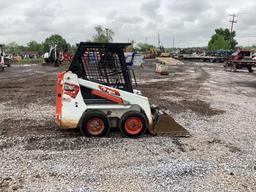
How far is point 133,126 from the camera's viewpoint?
6.94m

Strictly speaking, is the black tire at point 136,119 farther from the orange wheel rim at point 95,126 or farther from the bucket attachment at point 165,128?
the orange wheel rim at point 95,126

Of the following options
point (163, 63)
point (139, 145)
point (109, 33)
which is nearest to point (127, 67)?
point (139, 145)

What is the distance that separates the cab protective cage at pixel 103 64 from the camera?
22.2 ft

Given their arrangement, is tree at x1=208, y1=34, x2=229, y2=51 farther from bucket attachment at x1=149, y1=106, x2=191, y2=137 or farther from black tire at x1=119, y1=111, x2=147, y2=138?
black tire at x1=119, y1=111, x2=147, y2=138

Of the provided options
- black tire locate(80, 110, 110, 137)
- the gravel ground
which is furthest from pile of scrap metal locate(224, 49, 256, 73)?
black tire locate(80, 110, 110, 137)

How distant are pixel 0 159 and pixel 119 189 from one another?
232cm

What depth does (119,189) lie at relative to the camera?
460 cm

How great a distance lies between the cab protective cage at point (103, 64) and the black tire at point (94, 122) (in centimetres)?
70

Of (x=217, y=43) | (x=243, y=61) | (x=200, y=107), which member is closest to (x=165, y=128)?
(x=200, y=107)

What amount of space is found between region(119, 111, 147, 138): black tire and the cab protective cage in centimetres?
59

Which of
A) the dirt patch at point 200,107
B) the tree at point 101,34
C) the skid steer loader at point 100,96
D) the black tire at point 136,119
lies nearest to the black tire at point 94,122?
the skid steer loader at point 100,96

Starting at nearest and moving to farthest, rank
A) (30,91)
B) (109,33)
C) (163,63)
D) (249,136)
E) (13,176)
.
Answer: (13,176), (249,136), (30,91), (163,63), (109,33)

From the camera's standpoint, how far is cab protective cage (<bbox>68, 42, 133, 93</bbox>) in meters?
6.78

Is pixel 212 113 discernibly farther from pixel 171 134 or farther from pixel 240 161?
pixel 240 161
